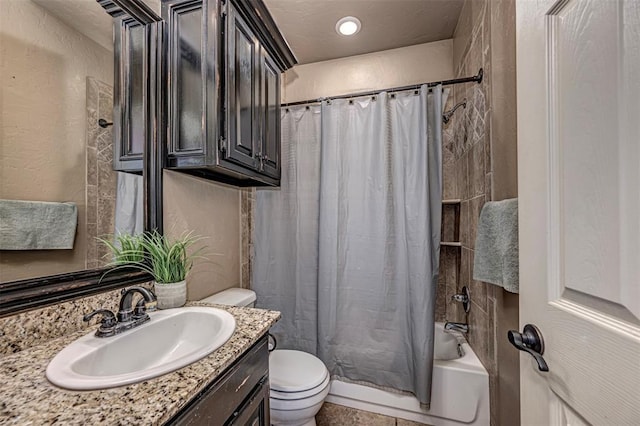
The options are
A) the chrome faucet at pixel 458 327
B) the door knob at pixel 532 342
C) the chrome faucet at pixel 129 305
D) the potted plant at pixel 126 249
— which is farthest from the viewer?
the chrome faucet at pixel 458 327

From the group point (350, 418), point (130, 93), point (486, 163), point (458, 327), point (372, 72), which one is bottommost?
point (350, 418)

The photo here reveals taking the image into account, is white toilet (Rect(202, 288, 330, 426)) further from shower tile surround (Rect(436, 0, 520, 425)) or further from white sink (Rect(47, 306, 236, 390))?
shower tile surround (Rect(436, 0, 520, 425))

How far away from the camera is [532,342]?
0.60 meters

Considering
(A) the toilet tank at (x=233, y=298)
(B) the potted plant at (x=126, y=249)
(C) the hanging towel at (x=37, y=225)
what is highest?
(C) the hanging towel at (x=37, y=225)

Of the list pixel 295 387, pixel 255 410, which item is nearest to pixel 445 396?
pixel 295 387

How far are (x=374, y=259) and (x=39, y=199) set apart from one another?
1.48 metres

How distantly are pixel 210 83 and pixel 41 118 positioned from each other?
58 centimetres

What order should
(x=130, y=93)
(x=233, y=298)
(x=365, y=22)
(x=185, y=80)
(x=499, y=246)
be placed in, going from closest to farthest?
1. (x=499, y=246)
2. (x=130, y=93)
3. (x=185, y=80)
4. (x=233, y=298)
5. (x=365, y=22)

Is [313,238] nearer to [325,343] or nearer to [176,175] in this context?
[325,343]

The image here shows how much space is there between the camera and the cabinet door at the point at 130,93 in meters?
1.01

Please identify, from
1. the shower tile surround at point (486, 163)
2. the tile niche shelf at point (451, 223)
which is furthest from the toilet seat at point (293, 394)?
the tile niche shelf at point (451, 223)

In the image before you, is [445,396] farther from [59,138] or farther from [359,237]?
[59,138]

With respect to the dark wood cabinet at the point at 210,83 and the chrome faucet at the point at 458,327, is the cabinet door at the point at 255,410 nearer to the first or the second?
the dark wood cabinet at the point at 210,83

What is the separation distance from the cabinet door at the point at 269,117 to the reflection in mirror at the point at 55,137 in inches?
27.1
